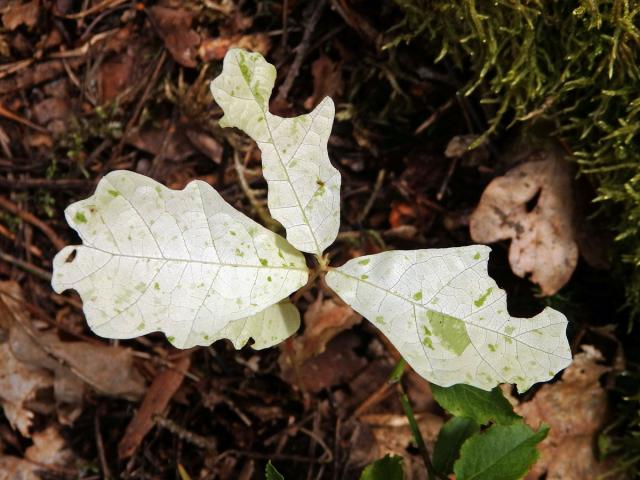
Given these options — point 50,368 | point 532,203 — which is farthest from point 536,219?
point 50,368

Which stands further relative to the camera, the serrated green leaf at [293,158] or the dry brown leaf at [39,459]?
the dry brown leaf at [39,459]

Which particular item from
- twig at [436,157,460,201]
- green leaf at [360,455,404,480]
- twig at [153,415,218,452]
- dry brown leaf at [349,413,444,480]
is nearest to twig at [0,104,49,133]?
twig at [153,415,218,452]

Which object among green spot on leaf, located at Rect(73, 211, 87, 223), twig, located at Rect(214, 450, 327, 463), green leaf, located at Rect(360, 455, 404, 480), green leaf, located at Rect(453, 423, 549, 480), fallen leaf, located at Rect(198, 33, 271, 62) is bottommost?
twig, located at Rect(214, 450, 327, 463)

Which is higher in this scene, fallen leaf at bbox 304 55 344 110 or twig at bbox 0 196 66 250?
fallen leaf at bbox 304 55 344 110

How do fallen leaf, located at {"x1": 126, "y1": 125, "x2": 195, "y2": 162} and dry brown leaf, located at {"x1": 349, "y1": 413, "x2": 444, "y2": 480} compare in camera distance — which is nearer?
dry brown leaf, located at {"x1": 349, "y1": 413, "x2": 444, "y2": 480}

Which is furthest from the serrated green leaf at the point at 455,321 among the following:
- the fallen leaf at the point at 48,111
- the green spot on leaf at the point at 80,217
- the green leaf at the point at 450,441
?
the fallen leaf at the point at 48,111

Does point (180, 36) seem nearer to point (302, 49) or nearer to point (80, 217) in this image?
point (302, 49)

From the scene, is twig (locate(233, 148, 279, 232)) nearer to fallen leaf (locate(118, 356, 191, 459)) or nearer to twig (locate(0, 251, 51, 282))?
fallen leaf (locate(118, 356, 191, 459))

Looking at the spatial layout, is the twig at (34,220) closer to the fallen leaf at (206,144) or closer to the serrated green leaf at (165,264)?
the fallen leaf at (206,144)
